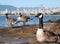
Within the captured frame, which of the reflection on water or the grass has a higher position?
the grass

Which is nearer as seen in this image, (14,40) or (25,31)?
(14,40)

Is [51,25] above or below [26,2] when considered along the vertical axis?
below

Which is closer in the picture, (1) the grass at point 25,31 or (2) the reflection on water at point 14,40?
(2) the reflection on water at point 14,40

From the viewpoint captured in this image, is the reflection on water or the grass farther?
the grass

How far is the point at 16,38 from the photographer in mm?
2717

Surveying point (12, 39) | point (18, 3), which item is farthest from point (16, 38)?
point (18, 3)

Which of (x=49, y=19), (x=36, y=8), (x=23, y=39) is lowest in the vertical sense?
(x=23, y=39)

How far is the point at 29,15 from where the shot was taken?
9.52 feet

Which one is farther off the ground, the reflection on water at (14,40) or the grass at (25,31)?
the grass at (25,31)

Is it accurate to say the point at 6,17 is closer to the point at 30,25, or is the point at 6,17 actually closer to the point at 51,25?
the point at 30,25

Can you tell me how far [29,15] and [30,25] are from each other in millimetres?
159

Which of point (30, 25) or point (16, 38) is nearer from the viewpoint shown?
point (16, 38)

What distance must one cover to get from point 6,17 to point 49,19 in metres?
0.68

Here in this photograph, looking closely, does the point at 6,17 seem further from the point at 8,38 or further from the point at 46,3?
the point at 46,3
